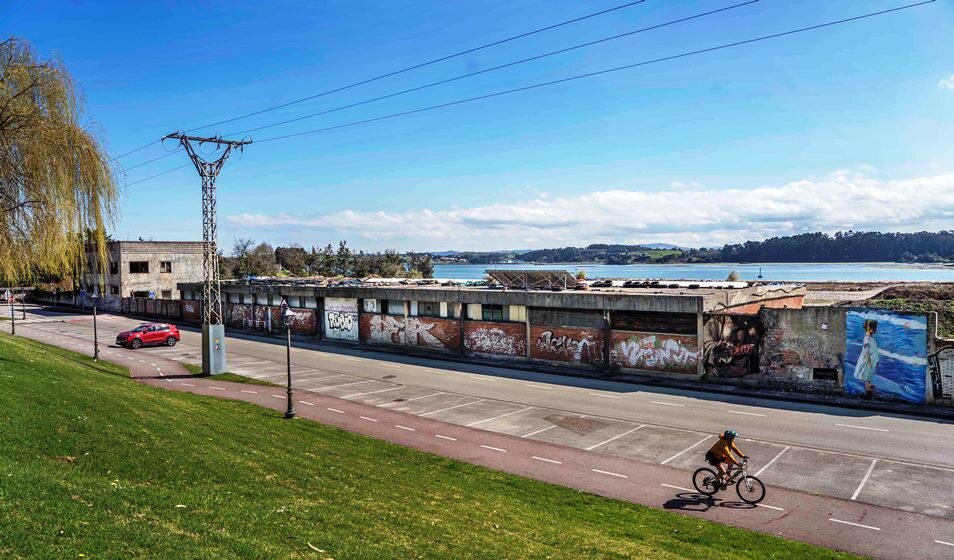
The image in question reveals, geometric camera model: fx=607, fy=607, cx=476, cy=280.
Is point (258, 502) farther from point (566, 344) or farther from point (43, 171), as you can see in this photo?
point (566, 344)

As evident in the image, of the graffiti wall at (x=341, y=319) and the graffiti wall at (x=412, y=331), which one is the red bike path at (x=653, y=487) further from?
the graffiti wall at (x=341, y=319)

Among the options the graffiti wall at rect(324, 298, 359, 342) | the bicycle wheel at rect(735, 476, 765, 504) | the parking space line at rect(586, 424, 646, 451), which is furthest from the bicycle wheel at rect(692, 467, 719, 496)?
the graffiti wall at rect(324, 298, 359, 342)

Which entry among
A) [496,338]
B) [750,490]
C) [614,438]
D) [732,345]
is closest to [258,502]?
[750,490]

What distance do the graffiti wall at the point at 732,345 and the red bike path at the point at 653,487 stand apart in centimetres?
1202

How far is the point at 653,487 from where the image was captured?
55.7 feet

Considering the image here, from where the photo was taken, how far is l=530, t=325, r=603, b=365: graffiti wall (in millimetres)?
36156

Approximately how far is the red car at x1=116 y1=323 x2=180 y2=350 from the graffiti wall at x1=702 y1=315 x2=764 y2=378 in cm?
4155

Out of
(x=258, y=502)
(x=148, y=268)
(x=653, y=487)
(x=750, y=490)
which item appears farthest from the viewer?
(x=148, y=268)

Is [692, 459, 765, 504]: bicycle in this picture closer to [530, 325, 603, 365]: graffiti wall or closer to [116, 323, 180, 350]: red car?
[530, 325, 603, 365]: graffiti wall

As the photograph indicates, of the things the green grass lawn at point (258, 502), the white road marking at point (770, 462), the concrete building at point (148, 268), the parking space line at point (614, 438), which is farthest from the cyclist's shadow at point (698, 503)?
the concrete building at point (148, 268)

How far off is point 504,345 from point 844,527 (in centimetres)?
2738

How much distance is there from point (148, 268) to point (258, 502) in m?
85.8

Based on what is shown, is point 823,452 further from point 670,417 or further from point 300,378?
point 300,378

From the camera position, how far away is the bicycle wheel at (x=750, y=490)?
619 inches
